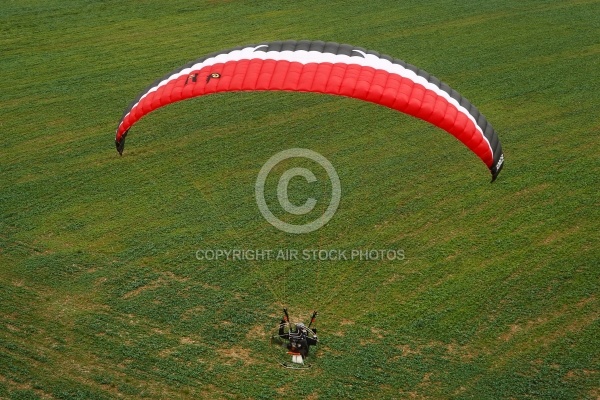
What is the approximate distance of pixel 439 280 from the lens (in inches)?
635

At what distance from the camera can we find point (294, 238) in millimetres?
17562

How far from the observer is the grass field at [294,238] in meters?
13.7

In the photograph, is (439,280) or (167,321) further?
(439,280)

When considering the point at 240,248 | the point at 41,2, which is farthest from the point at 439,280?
the point at 41,2

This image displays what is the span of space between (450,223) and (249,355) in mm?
6616

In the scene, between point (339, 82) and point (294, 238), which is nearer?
point (339, 82)

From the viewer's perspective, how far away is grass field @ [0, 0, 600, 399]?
44.9ft

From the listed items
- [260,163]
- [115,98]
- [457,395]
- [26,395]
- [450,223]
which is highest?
[115,98]

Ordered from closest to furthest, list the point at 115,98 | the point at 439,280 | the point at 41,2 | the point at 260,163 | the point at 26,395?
the point at 26,395, the point at 439,280, the point at 260,163, the point at 115,98, the point at 41,2

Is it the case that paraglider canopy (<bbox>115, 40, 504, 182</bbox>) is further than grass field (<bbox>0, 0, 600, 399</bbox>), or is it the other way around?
grass field (<bbox>0, 0, 600, 399</bbox>)

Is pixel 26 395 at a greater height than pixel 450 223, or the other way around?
pixel 450 223

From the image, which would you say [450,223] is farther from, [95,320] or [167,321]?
[95,320]

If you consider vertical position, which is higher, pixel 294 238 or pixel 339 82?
pixel 294 238

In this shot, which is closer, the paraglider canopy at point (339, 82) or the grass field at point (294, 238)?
the paraglider canopy at point (339, 82)
